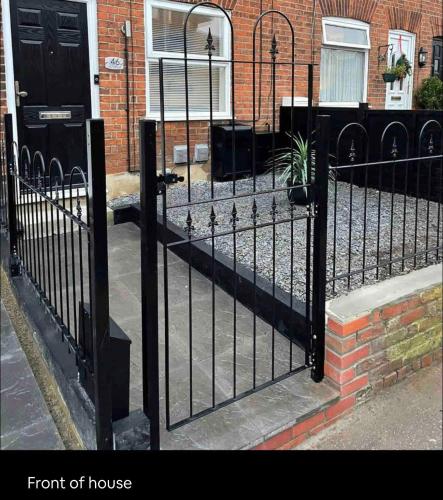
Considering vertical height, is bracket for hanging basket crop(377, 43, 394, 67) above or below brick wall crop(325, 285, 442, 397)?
above

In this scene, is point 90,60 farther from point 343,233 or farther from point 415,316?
point 415,316

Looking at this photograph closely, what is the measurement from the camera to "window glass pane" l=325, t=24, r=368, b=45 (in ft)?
23.5

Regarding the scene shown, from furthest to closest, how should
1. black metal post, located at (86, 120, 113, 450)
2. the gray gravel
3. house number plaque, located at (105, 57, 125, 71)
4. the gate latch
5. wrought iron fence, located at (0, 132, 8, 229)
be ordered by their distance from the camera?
house number plaque, located at (105, 57, 125, 71)
wrought iron fence, located at (0, 132, 8, 229)
the gray gravel
the gate latch
black metal post, located at (86, 120, 113, 450)

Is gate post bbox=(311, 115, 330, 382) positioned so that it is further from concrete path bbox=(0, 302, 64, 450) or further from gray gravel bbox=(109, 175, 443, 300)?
concrete path bbox=(0, 302, 64, 450)

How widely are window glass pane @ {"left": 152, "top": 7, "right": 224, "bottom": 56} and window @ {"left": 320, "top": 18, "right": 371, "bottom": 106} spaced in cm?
189

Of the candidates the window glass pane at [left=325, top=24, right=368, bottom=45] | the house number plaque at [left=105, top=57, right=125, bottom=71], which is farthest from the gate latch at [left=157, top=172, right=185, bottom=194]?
the window glass pane at [left=325, top=24, right=368, bottom=45]

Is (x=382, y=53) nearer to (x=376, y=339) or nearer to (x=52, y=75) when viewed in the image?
(x=52, y=75)

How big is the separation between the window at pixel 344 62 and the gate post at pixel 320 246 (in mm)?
5393

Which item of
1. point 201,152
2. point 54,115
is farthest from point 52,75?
point 201,152

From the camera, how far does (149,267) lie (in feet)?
5.83

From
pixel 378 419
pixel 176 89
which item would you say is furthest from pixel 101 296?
pixel 176 89

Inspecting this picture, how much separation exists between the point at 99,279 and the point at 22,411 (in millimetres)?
991

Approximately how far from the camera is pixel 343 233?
4.07 metres

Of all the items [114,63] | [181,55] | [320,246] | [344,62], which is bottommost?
[320,246]
